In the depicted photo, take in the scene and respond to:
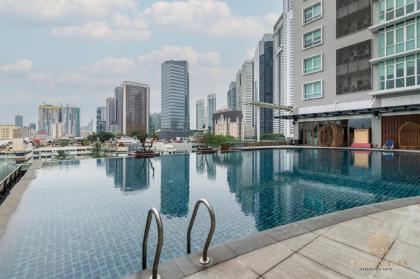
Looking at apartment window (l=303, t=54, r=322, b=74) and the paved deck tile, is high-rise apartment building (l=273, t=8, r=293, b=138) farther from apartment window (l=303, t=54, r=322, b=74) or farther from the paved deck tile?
the paved deck tile

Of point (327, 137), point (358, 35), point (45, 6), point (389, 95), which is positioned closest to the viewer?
point (45, 6)

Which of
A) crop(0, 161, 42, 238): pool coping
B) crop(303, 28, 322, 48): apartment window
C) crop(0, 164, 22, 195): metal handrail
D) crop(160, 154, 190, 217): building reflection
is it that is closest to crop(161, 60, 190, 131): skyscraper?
crop(303, 28, 322, 48): apartment window

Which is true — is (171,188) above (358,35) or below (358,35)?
below

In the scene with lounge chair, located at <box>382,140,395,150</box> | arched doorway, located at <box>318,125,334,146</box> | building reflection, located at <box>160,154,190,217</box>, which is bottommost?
building reflection, located at <box>160,154,190,217</box>

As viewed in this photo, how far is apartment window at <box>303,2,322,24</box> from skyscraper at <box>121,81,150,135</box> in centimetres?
16386

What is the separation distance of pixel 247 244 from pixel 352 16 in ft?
103

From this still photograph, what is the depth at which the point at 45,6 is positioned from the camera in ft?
66.3

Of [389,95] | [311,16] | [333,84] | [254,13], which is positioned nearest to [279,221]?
[389,95]

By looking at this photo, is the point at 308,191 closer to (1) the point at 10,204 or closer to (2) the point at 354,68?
(1) the point at 10,204

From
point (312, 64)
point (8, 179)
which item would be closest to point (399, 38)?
point (312, 64)

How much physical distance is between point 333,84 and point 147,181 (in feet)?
85.3

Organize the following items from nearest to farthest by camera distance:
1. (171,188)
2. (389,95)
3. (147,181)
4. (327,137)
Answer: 1. (171,188)
2. (147,181)
3. (389,95)
4. (327,137)

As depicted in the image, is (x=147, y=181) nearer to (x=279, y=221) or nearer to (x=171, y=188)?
(x=171, y=188)

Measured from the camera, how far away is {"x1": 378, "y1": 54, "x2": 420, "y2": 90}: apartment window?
2139cm
